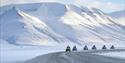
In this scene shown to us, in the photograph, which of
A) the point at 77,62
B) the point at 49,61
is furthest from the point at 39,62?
the point at 77,62

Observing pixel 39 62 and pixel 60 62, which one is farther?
pixel 39 62

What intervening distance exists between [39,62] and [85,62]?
5.37m

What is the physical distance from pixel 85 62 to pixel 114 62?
239 centimetres

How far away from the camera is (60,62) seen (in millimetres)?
47656

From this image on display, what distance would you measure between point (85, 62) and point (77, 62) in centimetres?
66

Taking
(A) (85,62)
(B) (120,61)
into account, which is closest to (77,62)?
(A) (85,62)

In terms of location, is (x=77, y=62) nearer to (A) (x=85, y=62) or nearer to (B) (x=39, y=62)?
(A) (x=85, y=62)

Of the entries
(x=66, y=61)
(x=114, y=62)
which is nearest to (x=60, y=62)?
(x=66, y=61)

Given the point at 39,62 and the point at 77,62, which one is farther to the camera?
the point at 39,62

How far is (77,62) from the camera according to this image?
4734 cm

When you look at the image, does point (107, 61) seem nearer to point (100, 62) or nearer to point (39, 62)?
point (100, 62)

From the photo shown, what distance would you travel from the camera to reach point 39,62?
50906 mm

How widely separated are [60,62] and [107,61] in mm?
4185

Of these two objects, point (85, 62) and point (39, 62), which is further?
point (39, 62)
